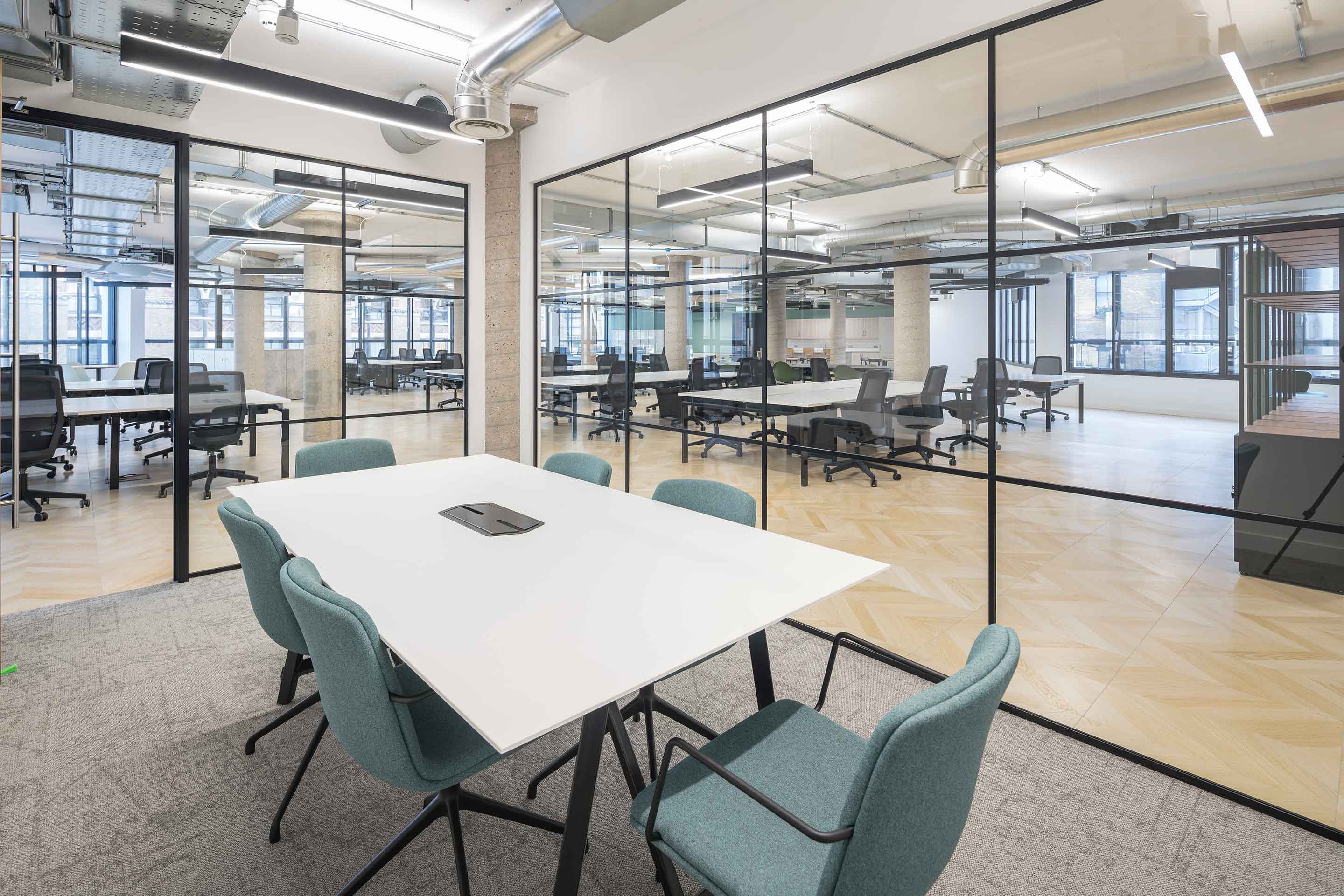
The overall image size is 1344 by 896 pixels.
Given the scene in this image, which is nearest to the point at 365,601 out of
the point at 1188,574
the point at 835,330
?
the point at 835,330

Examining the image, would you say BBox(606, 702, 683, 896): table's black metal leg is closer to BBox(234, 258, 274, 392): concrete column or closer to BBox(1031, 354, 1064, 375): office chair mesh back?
BBox(1031, 354, 1064, 375): office chair mesh back

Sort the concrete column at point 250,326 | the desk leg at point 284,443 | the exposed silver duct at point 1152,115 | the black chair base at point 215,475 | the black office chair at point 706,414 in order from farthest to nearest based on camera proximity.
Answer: the black chair base at point 215,475, the desk leg at point 284,443, the concrete column at point 250,326, the black office chair at point 706,414, the exposed silver duct at point 1152,115

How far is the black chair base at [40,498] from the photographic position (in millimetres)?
5562

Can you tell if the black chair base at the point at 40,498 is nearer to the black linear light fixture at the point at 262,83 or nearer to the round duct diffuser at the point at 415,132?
the round duct diffuser at the point at 415,132

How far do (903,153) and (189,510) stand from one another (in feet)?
15.4

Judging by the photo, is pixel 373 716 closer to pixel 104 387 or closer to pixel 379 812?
pixel 379 812

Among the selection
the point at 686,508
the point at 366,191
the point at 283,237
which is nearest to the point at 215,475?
the point at 283,237

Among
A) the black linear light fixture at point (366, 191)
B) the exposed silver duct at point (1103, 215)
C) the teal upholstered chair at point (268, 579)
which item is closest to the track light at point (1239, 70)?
the exposed silver duct at point (1103, 215)

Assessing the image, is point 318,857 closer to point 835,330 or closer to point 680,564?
point 680,564

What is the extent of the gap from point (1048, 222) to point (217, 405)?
5.08 m

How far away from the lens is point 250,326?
4.64m

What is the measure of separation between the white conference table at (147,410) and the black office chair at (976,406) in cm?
457

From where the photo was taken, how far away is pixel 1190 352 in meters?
2.43

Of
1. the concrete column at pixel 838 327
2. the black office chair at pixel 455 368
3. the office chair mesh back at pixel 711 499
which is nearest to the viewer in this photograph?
the office chair mesh back at pixel 711 499
